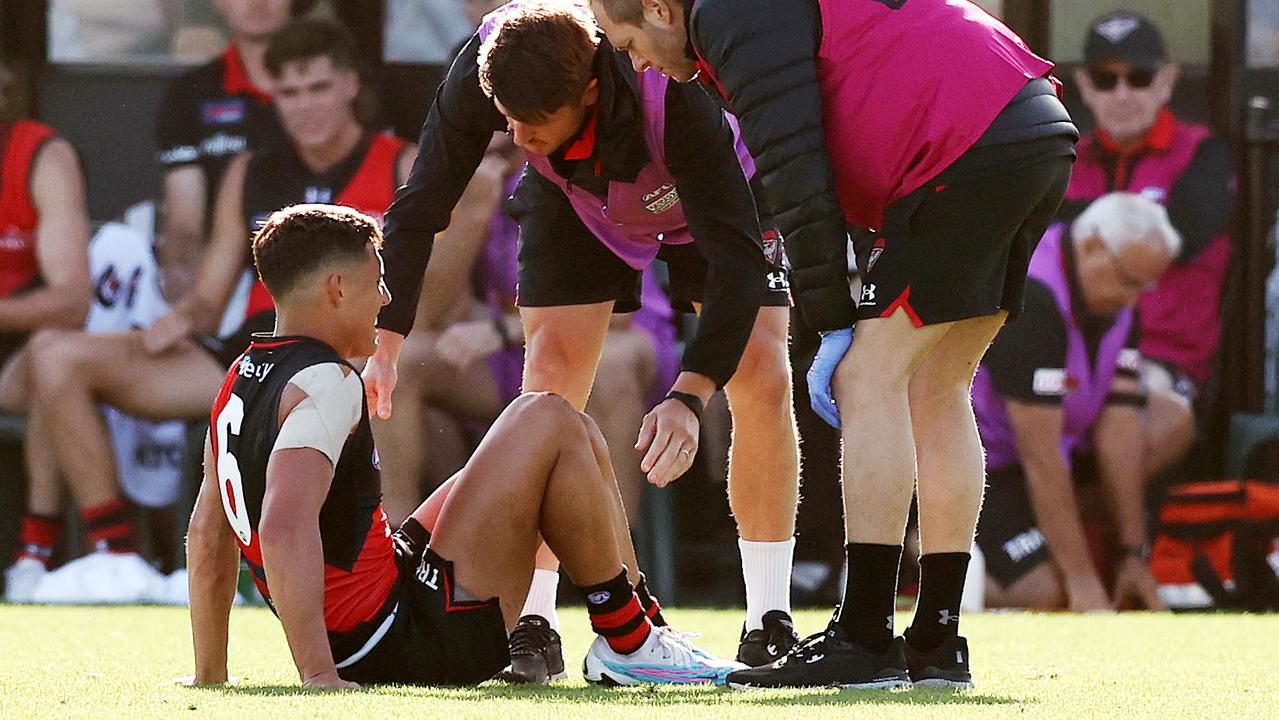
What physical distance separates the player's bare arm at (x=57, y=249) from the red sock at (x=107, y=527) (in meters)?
0.78

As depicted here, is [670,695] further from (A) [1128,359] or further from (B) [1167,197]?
(B) [1167,197]

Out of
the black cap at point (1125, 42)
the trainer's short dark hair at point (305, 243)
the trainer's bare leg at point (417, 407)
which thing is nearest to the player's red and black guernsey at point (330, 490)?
Answer: the trainer's short dark hair at point (305, 243)

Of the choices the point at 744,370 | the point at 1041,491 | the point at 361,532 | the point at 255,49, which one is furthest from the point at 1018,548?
the point at 361,532

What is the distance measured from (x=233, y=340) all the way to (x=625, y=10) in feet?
14.6

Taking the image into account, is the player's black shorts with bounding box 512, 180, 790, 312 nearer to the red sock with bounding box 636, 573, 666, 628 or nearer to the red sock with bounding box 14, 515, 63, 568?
the red sock with bounding box 636, 573, 666, 628

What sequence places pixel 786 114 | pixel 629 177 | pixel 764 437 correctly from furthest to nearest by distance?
pixel 764 437
pixel 629 177
pixel 786 114

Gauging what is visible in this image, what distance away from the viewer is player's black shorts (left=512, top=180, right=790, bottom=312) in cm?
432

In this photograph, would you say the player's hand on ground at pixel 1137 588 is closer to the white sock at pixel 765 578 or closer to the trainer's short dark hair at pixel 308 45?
the white sock at pixel 765 578

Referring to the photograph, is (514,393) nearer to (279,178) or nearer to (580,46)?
(279,178)

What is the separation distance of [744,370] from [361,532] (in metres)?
1.34

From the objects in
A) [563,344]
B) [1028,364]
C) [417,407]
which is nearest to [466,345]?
[417,407]

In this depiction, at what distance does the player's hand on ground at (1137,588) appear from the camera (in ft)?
23.6

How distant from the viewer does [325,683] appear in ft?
Answer: 9.93

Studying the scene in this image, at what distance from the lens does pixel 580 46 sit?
3.54 metres
